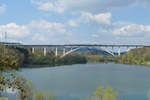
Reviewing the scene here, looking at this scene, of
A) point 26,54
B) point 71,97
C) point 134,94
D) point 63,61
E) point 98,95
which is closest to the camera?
A: point 98,95

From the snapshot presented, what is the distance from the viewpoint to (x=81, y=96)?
9250 mm

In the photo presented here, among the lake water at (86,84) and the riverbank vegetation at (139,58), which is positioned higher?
the riverbank vegetation at (139,58)

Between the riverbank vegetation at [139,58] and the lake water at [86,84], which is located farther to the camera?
the riverbank vegetation at [139,58]

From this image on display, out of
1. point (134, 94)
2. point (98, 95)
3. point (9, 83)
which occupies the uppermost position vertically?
point (9, 83)

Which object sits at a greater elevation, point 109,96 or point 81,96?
point 109,96

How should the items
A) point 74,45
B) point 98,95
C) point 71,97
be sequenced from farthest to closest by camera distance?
point 74,45 < point 71,97 < point 98,95

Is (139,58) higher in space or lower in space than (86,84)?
higher

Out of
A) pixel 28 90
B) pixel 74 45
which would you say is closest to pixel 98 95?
pixel 28 90

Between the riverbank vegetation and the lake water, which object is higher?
the riverbank vegetation

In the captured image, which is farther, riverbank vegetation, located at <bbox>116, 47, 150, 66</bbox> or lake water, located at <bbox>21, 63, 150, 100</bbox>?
riverbank vegetation, located at <bbox>116, 47, 150, 66</bbox>

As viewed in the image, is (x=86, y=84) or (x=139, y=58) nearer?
(x=86, y=84)

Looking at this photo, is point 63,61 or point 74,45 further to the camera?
point 74,45

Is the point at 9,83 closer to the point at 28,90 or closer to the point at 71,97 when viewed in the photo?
the point at 28,90

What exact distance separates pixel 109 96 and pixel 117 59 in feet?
128
